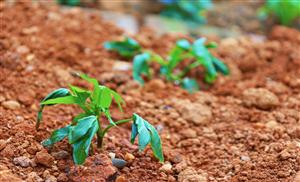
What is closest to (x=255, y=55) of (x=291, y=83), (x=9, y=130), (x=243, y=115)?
(x=291, y=83)

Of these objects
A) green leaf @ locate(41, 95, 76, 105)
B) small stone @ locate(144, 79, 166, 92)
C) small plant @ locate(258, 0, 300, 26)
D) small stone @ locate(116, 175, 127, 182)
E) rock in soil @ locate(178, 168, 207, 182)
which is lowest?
rock in soil @ locate(178, 168, 207, 182)

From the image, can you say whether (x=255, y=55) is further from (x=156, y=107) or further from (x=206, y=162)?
(x=206, y=162)

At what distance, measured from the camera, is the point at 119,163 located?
247 centimetres

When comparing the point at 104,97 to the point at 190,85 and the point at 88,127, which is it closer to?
the point at 88,127

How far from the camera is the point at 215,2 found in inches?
183

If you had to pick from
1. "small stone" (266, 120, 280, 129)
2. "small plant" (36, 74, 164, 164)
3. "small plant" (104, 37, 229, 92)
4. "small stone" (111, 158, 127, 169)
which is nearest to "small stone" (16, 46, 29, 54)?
"small plant" (104, 37, 229, 92)

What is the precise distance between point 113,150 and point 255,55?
4.54 ft

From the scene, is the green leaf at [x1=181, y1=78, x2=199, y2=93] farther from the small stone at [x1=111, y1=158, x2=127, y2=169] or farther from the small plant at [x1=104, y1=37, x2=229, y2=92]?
the small stone at [x1=111, y1=158, x2=127, y2=169]

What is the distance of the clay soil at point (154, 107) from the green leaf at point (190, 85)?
0.16 feet

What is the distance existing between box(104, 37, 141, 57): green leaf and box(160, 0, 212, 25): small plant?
90cm

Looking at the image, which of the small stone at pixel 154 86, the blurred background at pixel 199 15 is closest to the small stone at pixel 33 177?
the small stone at pixel 154 86

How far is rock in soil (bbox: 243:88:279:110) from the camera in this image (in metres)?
3.04

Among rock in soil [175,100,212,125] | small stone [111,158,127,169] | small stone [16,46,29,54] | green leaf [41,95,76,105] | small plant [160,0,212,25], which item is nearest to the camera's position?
green leaf [41,95,76,105]

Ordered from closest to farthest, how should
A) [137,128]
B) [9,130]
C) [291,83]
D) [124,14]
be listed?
1. [137,128]
2. [9,130]
3. [291,83]
4. [124,14]
